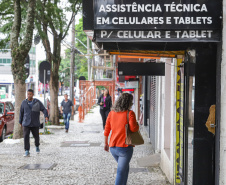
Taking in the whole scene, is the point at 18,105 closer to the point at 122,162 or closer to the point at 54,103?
the point at 54,103

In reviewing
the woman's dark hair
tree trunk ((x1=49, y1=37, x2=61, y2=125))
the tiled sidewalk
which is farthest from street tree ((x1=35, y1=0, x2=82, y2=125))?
the woman's dark hair

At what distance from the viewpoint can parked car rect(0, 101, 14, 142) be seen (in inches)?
629

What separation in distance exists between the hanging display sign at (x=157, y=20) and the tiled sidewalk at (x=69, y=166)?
12.6 ft

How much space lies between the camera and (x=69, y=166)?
9.98 m

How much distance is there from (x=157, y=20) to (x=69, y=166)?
5.85 metres

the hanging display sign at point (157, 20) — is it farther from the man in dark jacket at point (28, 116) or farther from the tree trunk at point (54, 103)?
the tree trunk at point (54, 103)

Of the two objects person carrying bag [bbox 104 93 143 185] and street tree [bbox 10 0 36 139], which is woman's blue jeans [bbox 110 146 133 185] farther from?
street tree [bbox 10 0 36 139]

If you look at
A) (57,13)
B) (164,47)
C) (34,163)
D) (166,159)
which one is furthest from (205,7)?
(57,13)

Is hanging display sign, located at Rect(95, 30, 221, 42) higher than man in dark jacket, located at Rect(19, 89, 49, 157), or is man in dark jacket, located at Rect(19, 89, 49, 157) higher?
hanging display sign, located at Rect(95, 30, 221, 42)

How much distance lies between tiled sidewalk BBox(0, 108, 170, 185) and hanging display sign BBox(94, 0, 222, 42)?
384cm

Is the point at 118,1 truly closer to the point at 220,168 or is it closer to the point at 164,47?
the point at 164,47

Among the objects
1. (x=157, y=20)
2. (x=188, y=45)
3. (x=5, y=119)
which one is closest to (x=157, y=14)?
(x=157, y=20)

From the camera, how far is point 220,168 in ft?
16.1

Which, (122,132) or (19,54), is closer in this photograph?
(122,132)
